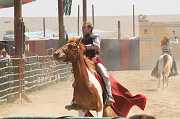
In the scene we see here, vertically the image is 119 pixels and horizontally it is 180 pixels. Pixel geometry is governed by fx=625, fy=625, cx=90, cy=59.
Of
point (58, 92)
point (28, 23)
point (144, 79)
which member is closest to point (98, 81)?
point (58, 92)

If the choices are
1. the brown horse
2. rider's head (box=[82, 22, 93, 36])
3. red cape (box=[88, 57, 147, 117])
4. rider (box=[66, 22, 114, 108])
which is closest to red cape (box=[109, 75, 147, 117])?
red cape (box=[88, 57, 147, 117])

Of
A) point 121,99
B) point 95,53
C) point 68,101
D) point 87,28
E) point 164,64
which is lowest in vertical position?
point 68,101

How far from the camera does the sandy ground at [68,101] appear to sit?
47.9 ft

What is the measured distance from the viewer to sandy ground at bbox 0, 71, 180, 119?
1459cm

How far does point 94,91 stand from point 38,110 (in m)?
6.85

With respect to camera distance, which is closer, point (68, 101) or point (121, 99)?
point (121, 99)

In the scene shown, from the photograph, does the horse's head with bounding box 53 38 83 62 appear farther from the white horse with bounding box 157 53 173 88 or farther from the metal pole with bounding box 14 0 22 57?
the white horse with bounding box 157 53 173 88

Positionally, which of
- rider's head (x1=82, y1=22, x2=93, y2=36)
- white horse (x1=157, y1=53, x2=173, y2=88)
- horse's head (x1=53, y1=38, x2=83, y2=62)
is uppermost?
rider's head (x1=82, y1=22, x2=93, y2=36)

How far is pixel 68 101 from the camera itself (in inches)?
696

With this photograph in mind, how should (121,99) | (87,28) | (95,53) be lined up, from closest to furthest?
(95,53), (87,28), (121,99)

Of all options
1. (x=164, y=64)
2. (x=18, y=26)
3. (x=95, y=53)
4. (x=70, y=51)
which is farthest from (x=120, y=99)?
(x=164, y=64)

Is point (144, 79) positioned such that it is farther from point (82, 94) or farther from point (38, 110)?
point (82, 94)

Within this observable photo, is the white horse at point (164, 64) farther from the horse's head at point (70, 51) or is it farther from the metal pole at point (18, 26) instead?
the horse's head at point (70, 51)

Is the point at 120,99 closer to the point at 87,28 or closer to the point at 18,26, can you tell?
the point at 87,28
